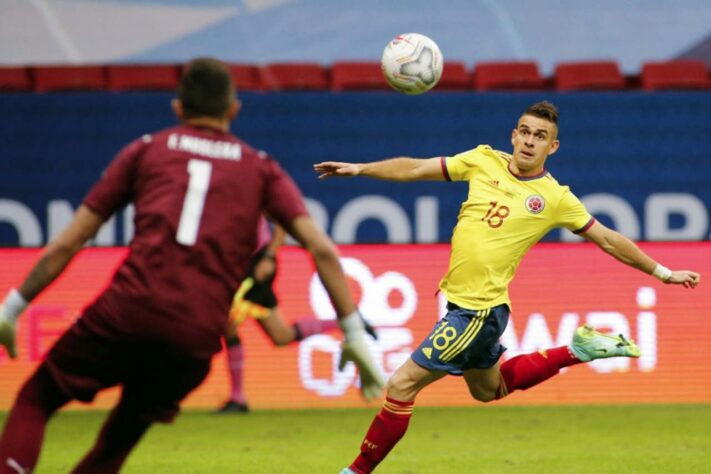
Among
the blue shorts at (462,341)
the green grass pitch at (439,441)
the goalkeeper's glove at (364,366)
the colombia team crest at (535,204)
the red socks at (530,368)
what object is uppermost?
the colombia team crest at (535,204)

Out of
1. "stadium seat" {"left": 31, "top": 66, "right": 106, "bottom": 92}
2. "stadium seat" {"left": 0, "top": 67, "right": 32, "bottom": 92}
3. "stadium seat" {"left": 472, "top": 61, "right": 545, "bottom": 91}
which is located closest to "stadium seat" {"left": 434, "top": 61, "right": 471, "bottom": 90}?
"stadium seat" {"left": 472, "top": 61, "right": 545, "bottom": 91}

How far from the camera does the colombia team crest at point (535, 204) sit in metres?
6.41

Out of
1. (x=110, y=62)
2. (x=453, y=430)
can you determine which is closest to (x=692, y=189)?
(x=453, y=430)

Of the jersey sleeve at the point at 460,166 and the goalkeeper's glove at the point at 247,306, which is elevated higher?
the jersey sleeve at the point at 460,166

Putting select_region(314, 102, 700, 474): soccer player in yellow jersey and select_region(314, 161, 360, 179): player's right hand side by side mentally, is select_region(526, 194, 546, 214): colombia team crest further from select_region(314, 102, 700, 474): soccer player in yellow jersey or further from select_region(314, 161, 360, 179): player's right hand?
select_region(314, 161, 360, 179): player's right hand

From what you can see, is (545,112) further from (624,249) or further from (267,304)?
(267,304)

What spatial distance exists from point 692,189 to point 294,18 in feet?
17.4

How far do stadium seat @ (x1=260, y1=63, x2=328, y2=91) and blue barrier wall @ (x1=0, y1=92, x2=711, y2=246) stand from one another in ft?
1.28

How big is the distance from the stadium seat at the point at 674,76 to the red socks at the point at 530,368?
295 inches

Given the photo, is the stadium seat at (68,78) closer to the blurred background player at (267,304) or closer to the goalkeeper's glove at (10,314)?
the blurred background player at (267,304)

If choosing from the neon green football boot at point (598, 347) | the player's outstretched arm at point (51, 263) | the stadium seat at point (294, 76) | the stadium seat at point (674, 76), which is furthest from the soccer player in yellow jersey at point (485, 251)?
the stadium seat at point (674, 76)

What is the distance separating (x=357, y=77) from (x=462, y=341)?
309 inches

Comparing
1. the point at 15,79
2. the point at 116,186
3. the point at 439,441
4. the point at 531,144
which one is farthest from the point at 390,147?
the point at 116,186

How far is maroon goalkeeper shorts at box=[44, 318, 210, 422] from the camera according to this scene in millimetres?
3945
